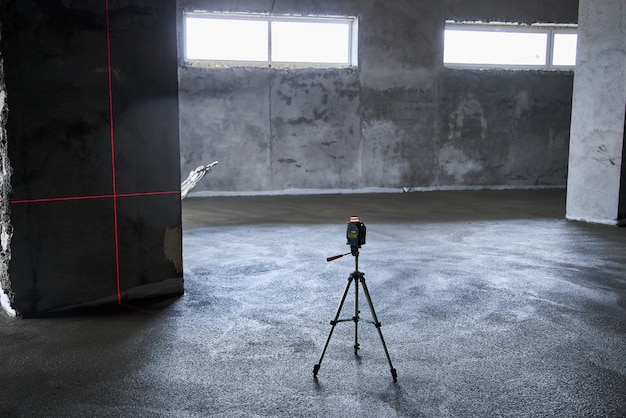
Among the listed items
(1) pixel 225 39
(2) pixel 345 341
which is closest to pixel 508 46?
(1) pixel 225 39

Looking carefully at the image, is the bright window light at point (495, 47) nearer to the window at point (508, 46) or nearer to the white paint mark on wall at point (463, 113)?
the window at point (508, 46)

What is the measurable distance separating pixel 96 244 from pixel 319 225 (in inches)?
148

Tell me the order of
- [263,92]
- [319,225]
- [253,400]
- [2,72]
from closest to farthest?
[253,400]
[2,72]
[319,225]
[263,92]

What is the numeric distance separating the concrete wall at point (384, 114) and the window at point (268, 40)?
7.2 inches

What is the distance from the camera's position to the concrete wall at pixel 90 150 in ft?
10.6

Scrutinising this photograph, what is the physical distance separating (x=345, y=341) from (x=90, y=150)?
202cm

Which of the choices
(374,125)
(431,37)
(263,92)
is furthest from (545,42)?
(263,92)

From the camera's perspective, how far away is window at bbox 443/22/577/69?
10656 mm

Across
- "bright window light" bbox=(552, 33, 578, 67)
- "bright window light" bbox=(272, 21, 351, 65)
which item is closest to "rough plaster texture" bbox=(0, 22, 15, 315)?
"bright window light" bbox=(272, 21, 351, 65)

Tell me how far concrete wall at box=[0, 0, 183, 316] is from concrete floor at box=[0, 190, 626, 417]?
236 millimetres

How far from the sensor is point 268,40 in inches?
390

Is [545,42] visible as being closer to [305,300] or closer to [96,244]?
[305,300]

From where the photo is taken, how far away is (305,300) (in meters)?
3.78

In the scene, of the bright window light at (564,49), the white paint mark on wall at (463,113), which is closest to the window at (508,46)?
the bright window light at (564,49)
